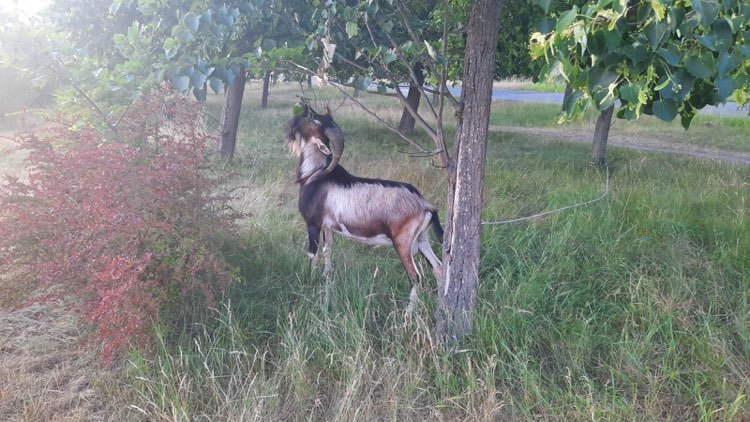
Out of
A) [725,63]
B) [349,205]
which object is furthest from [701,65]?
[349,205]

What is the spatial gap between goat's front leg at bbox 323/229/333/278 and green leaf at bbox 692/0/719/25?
3173mm

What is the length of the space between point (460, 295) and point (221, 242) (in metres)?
1.75

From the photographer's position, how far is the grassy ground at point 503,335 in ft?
10.3

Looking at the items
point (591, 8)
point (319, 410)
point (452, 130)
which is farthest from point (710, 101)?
point (452, 130)

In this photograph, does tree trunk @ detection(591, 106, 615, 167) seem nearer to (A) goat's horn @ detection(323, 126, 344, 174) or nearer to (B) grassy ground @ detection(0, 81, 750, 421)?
(B) grassy ground @ detection(0, 81, 750, 421)

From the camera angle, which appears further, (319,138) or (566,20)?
(319,138)

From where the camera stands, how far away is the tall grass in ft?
10.3

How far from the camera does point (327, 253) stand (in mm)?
4734

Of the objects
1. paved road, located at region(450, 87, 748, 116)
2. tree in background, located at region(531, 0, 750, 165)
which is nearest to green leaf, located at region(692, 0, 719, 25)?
tree in background, located at region(531, 0, 750, 165)

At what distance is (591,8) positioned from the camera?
227cm

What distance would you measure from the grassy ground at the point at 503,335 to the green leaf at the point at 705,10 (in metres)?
1.87

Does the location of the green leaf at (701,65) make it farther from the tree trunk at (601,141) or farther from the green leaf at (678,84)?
the tree trunk at (601,141)

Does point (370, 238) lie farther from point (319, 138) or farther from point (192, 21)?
point (192, 21)

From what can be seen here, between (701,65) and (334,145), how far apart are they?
280cm
